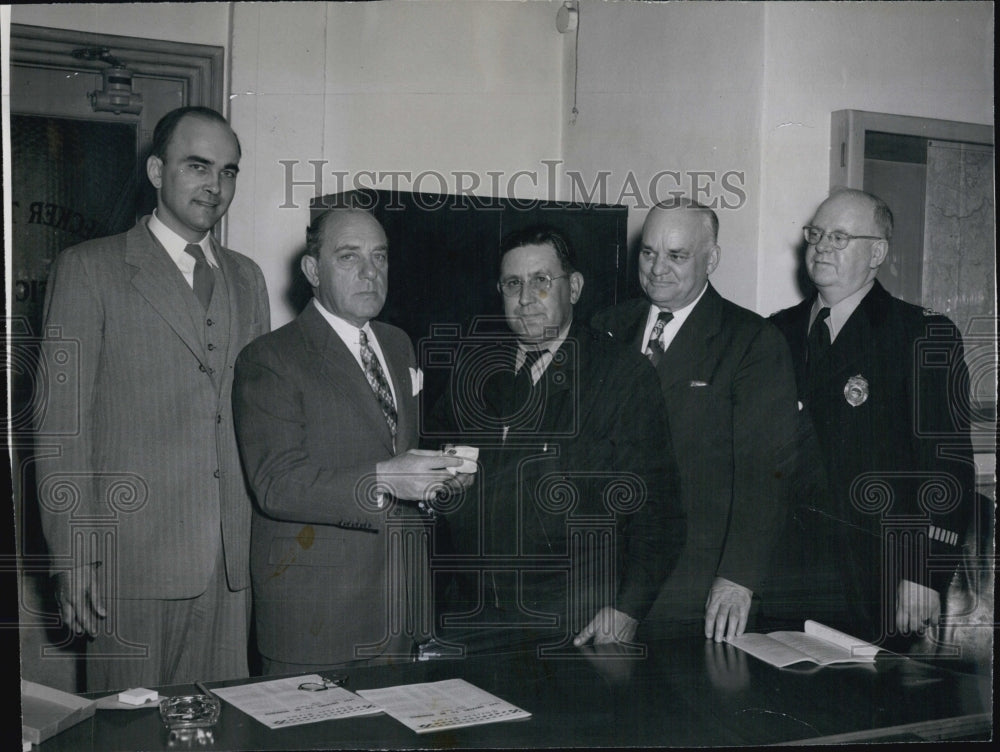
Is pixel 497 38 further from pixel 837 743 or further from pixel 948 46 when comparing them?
pixel 837 743

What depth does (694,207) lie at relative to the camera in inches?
128

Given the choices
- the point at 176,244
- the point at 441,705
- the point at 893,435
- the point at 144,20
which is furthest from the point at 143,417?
the point at 893,435

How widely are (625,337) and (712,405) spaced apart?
1.02ft

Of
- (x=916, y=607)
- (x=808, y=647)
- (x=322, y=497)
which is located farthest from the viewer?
(x=916, y=607)

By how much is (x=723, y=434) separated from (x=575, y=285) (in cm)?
60

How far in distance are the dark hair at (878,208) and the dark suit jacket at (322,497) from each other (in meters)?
1.36

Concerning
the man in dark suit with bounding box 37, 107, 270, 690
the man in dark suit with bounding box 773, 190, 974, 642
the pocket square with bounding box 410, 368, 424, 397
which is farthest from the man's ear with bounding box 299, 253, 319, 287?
the man in dark suit with bounding box 773, 190, 974, 642

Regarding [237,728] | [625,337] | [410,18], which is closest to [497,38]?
[410,18]

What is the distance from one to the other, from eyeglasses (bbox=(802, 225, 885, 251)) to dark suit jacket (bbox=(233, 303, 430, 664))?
120 centimetres

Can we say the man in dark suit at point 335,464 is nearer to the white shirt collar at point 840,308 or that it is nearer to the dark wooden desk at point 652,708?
the dark wooden desk at point 652,708

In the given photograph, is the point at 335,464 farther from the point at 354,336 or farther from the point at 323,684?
the point at 323,684

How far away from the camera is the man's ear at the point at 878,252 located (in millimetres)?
3365

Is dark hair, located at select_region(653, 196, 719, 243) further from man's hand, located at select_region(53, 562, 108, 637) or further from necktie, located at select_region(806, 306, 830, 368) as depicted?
man's hand, located at select_region(53, 562, 108, 637)

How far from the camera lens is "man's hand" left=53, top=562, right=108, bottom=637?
3.11 meters
